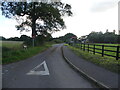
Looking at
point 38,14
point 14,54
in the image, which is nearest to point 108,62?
point 14,54

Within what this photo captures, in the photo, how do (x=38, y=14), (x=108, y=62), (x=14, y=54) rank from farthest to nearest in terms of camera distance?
1. (x=38, y=14)
2. (x=14, y=54)
3. (x=108, y=62)

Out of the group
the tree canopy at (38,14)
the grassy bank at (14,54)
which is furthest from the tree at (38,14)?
the grassy bank at (14,54)

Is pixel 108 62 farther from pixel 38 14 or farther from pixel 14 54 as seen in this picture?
pixel 38 14

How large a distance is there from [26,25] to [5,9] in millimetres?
4932

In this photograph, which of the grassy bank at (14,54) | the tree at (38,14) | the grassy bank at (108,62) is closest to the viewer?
the grassy bank at (108,62)

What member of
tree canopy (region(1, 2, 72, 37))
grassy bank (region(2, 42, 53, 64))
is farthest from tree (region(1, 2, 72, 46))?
grassy bank (region(2, 42, 53, 64))

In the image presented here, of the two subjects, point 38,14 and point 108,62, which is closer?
point 108,62

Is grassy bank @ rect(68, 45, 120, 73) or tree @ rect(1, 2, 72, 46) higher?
tree @ rect(1, 2, 72, 46)

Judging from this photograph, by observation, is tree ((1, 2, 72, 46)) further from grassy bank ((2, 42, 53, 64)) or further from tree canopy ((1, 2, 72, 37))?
grassy bank ((2, 42, 53, 64))

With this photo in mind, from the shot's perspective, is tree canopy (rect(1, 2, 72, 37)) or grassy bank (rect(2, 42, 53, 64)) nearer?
grassy bank (rect(2, 42, 53, 64))

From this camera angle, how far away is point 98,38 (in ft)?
274

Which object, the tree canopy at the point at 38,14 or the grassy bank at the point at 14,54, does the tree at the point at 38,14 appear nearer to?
the tree canopy at the point at 38,14

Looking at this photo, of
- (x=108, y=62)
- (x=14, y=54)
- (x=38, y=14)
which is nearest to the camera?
(x=108, y=62)

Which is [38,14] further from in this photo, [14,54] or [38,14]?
[14,54]
